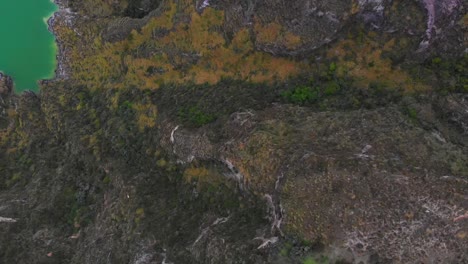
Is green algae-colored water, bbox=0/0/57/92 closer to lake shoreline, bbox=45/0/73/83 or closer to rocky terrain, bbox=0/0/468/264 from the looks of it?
Result: lake shoreline, bbox=45/0/73/83

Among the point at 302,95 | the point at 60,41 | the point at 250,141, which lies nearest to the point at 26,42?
the point at 60,41

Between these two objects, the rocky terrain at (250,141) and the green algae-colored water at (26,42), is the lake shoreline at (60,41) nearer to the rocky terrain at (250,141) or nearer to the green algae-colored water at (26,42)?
the rocky terrain at (250,141)

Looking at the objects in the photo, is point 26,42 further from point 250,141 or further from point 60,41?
point 250,141

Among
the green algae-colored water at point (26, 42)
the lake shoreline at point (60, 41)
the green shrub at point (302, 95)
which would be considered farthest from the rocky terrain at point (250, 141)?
the green algae-colored water at point (26, 42)

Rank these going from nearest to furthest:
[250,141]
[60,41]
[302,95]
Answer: [250,141] < [302,95] < [60,41]

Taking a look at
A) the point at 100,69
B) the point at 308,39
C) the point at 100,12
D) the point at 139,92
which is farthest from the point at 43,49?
the point at 308,39

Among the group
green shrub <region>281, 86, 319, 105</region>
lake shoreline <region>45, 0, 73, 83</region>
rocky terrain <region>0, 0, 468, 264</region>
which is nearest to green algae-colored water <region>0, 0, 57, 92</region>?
lake shoreline <region>45, 0, 73, 83</region>
